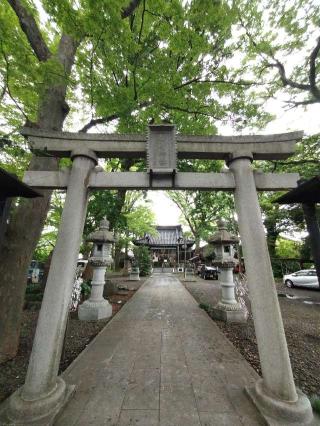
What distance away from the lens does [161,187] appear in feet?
11.1

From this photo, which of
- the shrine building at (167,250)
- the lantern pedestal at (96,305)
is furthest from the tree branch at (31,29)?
→ the shrine building at (167,250)

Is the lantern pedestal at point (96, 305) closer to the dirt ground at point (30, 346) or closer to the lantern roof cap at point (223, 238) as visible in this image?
the dirt ground at point (30, 346)

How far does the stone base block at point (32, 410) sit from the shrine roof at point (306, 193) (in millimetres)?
4467

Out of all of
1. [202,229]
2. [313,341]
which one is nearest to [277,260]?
[202,229]

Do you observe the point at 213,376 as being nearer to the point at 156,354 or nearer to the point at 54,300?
the point at 156,354

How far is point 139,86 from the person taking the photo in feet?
16.8

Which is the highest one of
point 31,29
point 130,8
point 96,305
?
point 130,8

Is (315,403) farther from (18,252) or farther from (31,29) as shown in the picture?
(31,29)

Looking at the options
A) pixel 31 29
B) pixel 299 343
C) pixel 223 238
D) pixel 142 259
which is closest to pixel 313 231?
pixel 299 343

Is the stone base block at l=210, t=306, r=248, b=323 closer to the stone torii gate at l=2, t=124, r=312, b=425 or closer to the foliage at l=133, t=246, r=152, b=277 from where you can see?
the stone torii gate at l=2, t=124, r=312, b=425

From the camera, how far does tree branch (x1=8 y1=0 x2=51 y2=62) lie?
455cm

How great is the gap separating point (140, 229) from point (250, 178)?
17.0 metres

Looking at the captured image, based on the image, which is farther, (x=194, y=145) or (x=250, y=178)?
(x=194, y=145)

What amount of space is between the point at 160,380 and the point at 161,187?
10.4 feet
